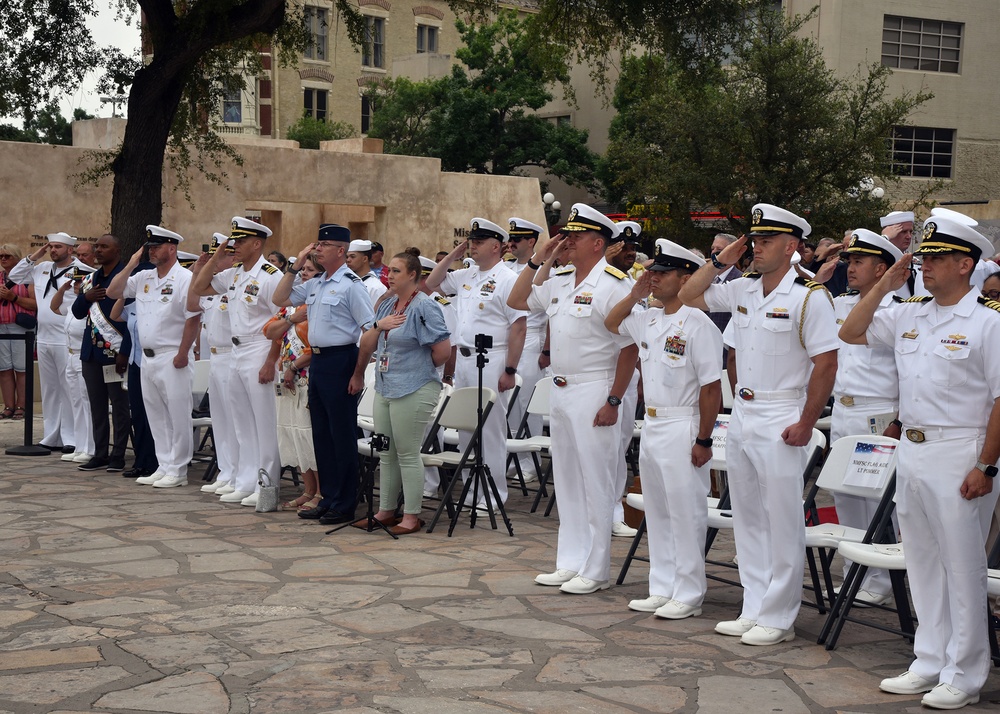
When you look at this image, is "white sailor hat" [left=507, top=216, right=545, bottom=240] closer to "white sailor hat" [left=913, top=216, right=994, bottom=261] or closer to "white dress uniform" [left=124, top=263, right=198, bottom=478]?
"white dress uniform" [left=124, top=263, right=198, bottom=478]

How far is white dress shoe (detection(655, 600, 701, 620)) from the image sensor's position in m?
6.42

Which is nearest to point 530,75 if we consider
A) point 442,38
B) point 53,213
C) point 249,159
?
point 442,38

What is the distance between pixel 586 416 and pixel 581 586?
3.20 ft

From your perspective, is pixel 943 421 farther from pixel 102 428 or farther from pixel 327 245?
pixel 102 428

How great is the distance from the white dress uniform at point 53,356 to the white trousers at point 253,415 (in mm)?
3272

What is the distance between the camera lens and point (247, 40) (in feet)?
54.0

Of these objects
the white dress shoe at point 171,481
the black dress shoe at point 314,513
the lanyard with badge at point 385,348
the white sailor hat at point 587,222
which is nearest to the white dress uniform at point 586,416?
the white sailor hat at point 587,222

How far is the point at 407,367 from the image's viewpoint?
8461mm

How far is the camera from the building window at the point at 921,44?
34469 millimetres

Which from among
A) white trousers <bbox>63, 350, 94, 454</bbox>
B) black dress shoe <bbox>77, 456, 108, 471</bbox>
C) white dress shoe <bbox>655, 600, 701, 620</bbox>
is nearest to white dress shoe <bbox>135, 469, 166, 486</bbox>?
black dress shoe <bbox>77, 456, 108, 471</bbox>

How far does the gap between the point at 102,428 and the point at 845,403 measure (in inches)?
282

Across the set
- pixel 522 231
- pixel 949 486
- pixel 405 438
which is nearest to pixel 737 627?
pixel 949 486

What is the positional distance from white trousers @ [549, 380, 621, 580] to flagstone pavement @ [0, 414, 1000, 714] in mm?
271

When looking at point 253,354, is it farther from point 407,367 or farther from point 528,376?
point 528,376
